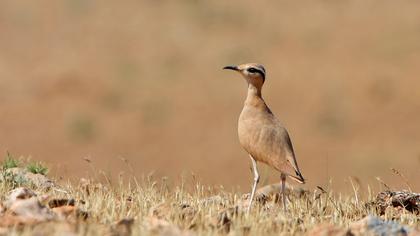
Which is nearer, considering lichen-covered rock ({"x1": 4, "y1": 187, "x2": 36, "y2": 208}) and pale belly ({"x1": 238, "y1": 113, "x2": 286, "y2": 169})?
lichen-covered rock ({"x1": 4, "y1": 187, "x2": 36, "y2": 208})

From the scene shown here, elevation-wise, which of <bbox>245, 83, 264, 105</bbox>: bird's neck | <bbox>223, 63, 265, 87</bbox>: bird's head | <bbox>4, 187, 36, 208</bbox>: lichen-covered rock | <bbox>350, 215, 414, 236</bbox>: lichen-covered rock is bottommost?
<bbox>350, 215, 414, 236</bbox>: lichen-covered rock

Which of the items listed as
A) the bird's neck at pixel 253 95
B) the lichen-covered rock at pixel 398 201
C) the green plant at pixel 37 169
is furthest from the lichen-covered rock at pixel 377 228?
the green plant at pixel 37 169

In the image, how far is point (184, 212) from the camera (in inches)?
238

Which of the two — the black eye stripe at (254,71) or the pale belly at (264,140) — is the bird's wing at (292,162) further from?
the black eye stripe at (254,71)

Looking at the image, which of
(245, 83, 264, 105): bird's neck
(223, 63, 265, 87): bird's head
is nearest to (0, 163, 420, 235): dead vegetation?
(245, 83, 264, 105): bird's neck

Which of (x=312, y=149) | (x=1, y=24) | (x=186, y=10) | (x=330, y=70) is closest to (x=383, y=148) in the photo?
(x=312, y=149)

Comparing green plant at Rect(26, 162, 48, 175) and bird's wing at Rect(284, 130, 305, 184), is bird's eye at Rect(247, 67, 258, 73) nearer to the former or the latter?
bird's wing at Rect(284, 130, 305, 184)

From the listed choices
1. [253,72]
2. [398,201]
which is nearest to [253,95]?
[253,72]

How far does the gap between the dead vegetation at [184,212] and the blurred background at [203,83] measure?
9.41 metres

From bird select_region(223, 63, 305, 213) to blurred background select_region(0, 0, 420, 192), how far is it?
9624mm

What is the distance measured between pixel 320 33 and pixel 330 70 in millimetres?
2952

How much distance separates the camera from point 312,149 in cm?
2323

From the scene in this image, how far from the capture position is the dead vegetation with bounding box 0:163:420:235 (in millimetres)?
5305

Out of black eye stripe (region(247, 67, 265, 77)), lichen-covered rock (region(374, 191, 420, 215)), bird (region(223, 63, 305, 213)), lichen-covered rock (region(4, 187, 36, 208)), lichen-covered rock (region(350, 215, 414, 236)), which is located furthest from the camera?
black eye stripe (region(247, 67, 265, 77))
